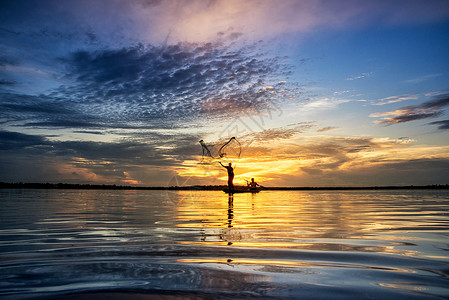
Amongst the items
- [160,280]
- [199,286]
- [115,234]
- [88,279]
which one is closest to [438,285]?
[199,286]

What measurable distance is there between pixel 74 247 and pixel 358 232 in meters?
7.12

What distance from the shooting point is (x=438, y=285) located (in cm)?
349

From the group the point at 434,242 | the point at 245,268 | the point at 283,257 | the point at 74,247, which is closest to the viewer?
the point at 245,268

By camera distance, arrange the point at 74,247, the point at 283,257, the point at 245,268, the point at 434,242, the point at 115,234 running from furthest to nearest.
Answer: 1. the point at 115,234
2. the point at 434,242
3. the point at 74,247
4. the point at 283,257
5. the point at 245,268

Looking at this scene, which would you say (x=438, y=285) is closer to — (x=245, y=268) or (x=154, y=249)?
(x=245, y=268)

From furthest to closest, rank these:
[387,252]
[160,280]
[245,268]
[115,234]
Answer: [115,234], [387,252], [245,268], [160,280]

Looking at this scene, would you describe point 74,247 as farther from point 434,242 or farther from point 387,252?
point 434,242

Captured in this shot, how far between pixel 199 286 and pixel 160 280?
1.81 feet

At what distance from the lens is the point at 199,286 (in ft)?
11.1

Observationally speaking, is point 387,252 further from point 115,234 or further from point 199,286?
point 115,234

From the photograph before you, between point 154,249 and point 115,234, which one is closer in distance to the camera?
point 154,249

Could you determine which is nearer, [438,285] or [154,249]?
[438,285]

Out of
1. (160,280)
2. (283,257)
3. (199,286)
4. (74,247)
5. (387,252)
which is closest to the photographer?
(199,286)

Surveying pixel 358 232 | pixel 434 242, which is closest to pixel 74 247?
pixel 358 232
